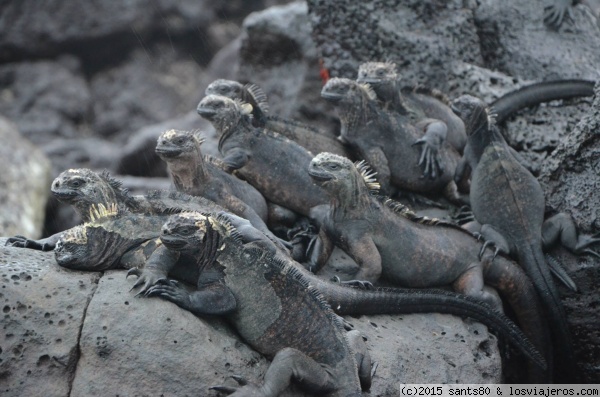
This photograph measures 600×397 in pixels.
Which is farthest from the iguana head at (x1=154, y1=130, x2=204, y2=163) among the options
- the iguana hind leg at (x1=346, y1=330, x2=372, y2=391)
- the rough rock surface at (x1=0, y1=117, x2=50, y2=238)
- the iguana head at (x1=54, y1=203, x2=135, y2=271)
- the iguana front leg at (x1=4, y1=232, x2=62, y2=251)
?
the rough rock surface at (x1=0, y1=117, x2=50, y2=238)

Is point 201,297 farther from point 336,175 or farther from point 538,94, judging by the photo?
point 538,94

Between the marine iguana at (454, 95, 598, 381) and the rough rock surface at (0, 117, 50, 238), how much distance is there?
4.91m

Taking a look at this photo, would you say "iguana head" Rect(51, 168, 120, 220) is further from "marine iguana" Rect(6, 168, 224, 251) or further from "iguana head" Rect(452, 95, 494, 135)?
"iguana head" Rect(452, 95, 494, 135)

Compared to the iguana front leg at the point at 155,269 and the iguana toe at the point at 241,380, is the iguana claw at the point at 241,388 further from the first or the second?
the iguana front leg at the point at 155,269

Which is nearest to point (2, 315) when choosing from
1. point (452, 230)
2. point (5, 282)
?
point (5, 282)

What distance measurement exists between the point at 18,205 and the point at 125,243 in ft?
17.7

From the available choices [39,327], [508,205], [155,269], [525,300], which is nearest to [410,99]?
[508,205]

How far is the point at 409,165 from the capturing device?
20.3 feet

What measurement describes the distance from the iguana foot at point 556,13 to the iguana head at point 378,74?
224 cm

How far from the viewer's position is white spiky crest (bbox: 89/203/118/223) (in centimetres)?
461

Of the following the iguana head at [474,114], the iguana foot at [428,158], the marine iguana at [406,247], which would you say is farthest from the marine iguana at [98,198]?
the iguana head at [474,114]

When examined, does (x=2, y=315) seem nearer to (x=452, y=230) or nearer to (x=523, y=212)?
(x=452, y=230)

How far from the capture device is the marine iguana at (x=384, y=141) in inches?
239

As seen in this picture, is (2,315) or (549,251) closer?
(2,315)
